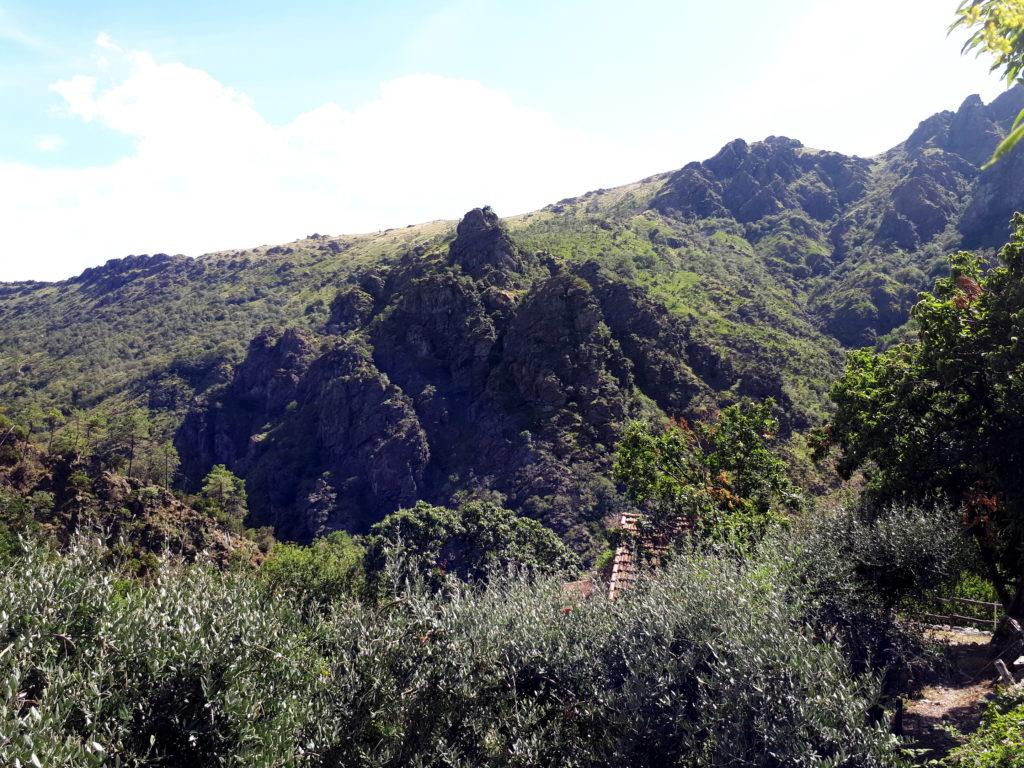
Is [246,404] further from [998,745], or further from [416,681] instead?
[998,745]

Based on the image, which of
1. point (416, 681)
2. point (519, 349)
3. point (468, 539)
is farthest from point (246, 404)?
point (416, 681)

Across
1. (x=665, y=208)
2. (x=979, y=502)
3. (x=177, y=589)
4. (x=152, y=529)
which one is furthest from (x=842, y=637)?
(x=665, y=208)

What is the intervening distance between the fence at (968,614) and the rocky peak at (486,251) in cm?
8597

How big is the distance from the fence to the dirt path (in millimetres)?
714

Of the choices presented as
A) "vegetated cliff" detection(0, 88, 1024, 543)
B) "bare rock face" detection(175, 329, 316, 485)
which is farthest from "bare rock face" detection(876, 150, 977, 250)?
"bare rock face" detection(175, 329, 316, 485)

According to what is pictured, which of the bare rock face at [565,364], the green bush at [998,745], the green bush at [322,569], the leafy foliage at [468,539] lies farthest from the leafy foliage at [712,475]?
the bare rock face at [565,364]

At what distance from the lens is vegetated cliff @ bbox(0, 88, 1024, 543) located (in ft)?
260

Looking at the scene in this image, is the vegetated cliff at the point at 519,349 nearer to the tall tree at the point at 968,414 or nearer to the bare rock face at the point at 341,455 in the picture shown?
the bare rock face at the point at 341,455

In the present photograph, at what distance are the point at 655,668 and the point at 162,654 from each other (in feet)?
28.5

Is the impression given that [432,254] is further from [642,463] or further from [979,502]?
[979,502]

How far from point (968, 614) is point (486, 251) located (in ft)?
305

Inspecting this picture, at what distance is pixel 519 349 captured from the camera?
86.3 meters

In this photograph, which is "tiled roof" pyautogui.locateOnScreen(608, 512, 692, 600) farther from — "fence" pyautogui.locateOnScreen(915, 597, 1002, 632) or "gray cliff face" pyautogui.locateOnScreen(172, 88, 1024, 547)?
"gray cliff face" pyautogui.locateOnScreen(172, 88, 1024, 547)

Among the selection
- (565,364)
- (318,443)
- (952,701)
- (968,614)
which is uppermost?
(565,364)
